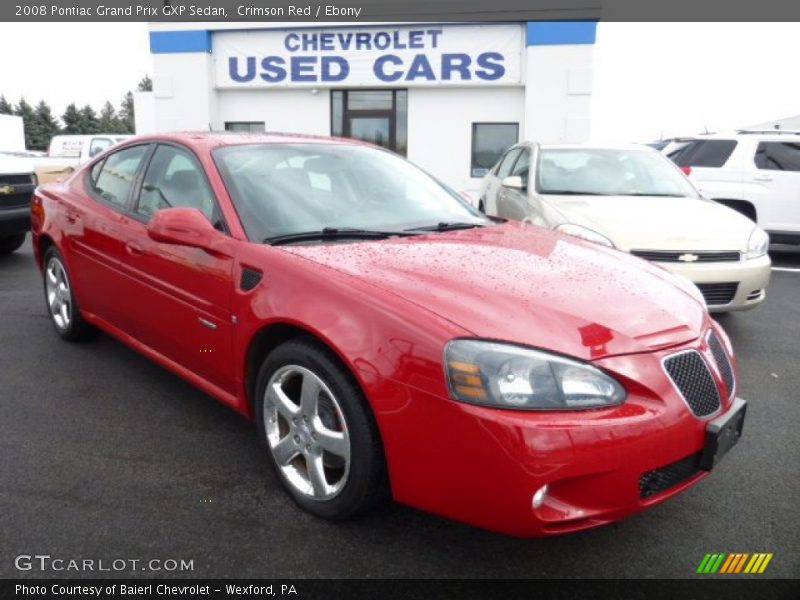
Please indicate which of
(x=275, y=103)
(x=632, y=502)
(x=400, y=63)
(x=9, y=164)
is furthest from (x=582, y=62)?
(x=632, y=502)

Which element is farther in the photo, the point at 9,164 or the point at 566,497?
the point at 9,164

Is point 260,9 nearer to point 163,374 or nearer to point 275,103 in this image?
point 275,103

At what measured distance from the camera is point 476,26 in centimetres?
1505

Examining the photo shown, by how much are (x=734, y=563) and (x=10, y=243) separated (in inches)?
333

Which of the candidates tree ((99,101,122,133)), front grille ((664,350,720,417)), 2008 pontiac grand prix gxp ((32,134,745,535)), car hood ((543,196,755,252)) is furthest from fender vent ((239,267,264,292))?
tree ((99,101,122,133))

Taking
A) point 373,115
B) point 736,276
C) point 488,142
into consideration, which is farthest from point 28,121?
point 736,276

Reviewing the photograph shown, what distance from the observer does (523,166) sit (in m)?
6.93

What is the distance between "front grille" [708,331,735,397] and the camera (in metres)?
2.38

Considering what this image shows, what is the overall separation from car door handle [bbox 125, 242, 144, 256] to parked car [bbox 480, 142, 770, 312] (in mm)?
2971

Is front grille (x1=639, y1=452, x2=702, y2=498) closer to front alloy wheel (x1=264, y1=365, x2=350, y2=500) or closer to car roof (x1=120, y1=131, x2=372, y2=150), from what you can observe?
front alloy wheel (x1=264, y1=365, x2=350, y2=500)

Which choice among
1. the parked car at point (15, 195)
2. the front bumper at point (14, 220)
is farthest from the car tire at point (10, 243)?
the front bumper at point (14, 220)

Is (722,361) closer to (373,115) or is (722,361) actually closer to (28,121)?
(373,115)

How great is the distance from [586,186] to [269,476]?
4338 mm

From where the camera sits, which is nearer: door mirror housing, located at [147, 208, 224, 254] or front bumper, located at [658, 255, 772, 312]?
door mirror housing, located at [147, 208, 224, 254]
